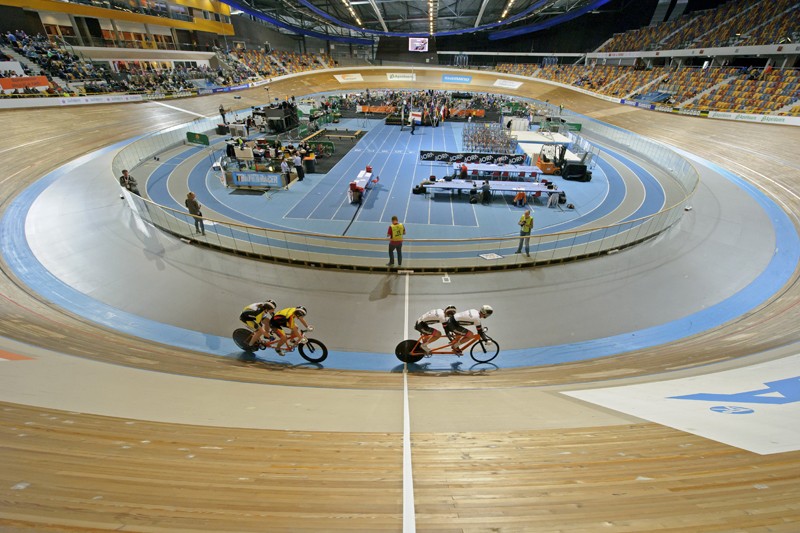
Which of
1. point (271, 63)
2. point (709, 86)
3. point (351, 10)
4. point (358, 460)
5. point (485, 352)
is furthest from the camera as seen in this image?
point (271, 63)

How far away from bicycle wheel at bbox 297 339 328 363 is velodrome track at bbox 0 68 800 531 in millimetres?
1006

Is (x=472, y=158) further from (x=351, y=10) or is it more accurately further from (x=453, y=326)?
(x=351, y=10)

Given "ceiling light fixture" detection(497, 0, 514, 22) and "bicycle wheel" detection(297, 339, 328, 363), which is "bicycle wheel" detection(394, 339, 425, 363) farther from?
"ceiling light fixture" detection(497, 0, 514, 22)

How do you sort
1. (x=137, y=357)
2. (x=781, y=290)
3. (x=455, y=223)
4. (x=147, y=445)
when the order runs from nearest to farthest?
(x=147, y=445), (x=137, y=357), (x=781, y=290), (x=455, y=223)

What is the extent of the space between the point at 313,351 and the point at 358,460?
3.42 m

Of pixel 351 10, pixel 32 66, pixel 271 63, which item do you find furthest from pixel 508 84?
pixel 32 66

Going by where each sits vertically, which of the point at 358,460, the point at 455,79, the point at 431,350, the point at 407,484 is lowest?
the point at 431,350

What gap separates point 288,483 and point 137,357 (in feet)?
12.9

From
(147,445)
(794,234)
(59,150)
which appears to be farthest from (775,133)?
(59,150)

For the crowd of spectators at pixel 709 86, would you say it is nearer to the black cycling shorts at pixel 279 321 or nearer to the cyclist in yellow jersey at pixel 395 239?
the cyclist in yellow jersey at pixel 395 239

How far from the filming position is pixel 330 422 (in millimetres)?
2932

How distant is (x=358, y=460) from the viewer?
227cm

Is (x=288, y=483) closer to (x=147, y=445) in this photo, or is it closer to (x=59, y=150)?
(x=147, y=445)

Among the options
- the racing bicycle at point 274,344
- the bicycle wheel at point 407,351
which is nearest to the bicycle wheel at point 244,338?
the racing bicycle at point 274,344
